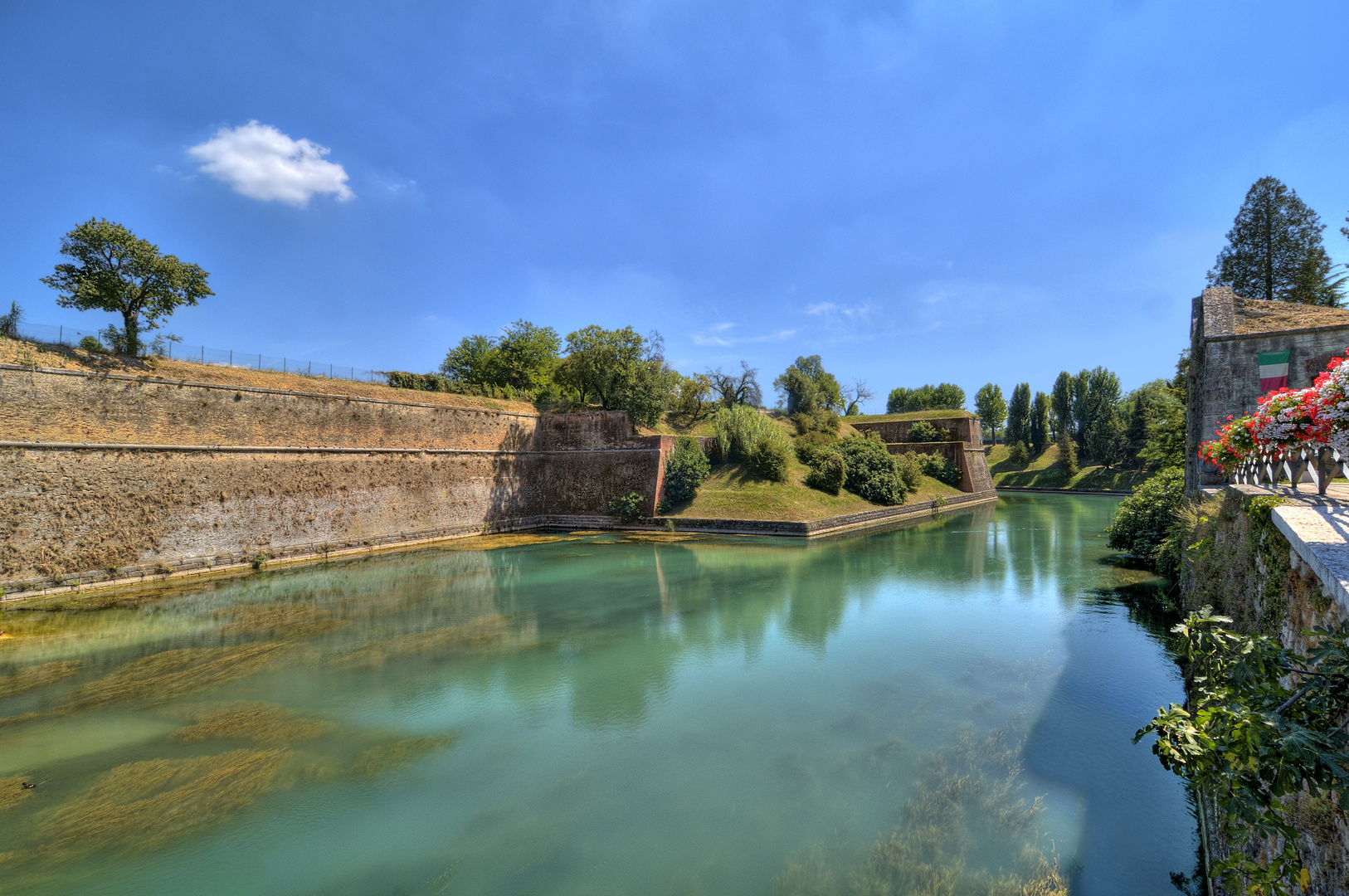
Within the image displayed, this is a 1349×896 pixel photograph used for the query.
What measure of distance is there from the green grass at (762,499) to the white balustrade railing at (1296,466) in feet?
49.5

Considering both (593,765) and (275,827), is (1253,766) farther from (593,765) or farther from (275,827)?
(275,827)

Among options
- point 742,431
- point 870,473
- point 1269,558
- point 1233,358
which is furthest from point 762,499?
point 1269,558

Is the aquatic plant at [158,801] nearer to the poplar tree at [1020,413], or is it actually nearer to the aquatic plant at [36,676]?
the aquatic plant at [36,676]

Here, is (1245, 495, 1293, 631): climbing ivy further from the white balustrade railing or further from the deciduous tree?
the deciduous tree

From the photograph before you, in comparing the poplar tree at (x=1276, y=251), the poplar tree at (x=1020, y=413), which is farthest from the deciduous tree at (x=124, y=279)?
the poplar tree at (x=1020, y=413)

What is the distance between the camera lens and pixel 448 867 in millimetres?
4469

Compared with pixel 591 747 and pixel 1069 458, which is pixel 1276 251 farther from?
pixel 591 747

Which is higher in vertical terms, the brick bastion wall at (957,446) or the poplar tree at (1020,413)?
the poplar tree at (1020,413)

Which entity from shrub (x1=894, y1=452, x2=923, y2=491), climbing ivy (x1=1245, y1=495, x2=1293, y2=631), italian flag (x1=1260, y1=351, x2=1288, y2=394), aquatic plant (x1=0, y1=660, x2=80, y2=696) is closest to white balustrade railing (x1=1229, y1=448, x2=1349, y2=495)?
climbing ivy (x1=1245, y1=495, x2=1293, y2=631)

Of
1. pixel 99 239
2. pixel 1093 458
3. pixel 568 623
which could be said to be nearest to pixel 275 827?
pixel 568 623

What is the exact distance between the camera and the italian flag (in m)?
9.89

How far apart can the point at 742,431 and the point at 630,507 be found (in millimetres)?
6597

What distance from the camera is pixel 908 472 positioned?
29.8 m

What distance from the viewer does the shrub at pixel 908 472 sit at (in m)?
29.0
